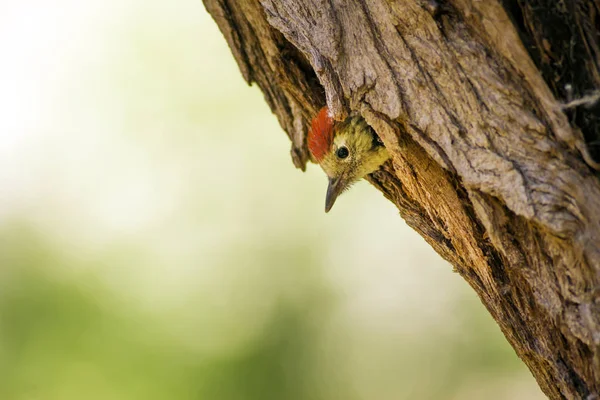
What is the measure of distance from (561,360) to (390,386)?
4785mm

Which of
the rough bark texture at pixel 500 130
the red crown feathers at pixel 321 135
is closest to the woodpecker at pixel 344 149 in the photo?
the red crown feathers at pixel 321 135

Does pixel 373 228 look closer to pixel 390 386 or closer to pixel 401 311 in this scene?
pixel 401 311

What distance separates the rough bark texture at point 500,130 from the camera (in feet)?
9.66

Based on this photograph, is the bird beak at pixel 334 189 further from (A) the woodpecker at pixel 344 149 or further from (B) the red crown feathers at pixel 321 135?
(B) the red crown feathers at pixel 321 135

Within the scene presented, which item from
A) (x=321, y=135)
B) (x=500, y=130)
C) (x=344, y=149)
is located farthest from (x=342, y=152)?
(x=500, y=130)

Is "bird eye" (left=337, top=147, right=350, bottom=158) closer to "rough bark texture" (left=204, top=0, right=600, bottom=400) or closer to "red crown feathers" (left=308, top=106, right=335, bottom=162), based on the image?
"red crown feathers" (left=308, top=106, right=335, bottom=162)

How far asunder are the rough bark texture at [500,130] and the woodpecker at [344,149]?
2.66 feet

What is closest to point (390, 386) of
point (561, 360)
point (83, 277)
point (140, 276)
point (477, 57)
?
point (140, 276)

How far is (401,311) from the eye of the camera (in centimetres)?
760

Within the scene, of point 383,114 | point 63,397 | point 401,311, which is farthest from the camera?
point 401,311

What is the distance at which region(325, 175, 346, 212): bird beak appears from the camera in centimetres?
509

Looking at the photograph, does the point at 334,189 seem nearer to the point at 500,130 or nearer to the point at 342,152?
the point at 342,152

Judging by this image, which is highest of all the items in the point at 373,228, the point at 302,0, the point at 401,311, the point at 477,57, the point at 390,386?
the point at 302,0

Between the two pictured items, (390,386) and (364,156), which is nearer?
(364,156)
